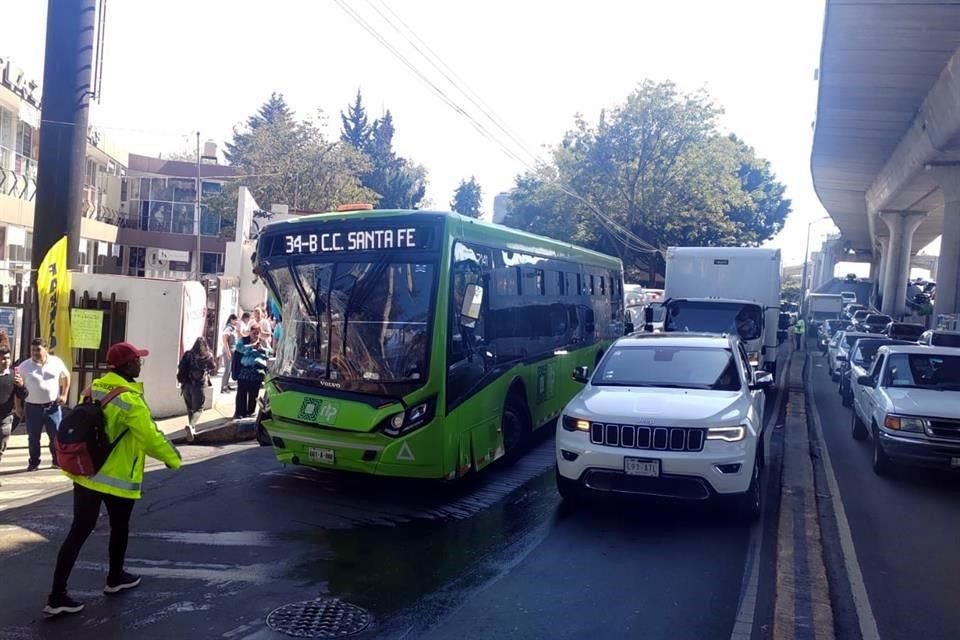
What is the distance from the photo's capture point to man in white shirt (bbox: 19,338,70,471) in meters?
10.2

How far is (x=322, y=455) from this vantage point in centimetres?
875

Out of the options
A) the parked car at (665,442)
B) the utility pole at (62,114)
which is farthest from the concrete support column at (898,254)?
the utility pole at (62,114)

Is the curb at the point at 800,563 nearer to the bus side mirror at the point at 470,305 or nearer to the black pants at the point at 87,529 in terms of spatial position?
the bus side mirror at the point at 470,305

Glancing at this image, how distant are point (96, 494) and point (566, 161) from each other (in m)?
41.8

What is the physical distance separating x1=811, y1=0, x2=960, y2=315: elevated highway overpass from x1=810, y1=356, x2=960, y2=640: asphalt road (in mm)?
10292

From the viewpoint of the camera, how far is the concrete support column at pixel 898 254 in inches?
1849

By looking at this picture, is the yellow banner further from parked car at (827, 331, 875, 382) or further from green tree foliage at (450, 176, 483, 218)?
green tree foliage at (450, 176, 483, 218)

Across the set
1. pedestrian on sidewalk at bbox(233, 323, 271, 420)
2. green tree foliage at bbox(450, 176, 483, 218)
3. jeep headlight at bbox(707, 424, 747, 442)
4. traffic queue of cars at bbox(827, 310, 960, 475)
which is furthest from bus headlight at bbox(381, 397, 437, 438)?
green tree foliage at bbox(450, 176, 483, 218)

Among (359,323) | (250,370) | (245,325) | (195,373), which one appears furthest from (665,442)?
(245,325)

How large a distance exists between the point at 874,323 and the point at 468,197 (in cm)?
6513

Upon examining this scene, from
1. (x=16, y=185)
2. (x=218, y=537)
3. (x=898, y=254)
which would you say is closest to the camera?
(x=218, y=537)

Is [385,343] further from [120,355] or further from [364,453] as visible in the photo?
[120,355]

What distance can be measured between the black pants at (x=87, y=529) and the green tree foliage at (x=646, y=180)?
130 feet

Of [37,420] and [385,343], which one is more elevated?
[385,343]
